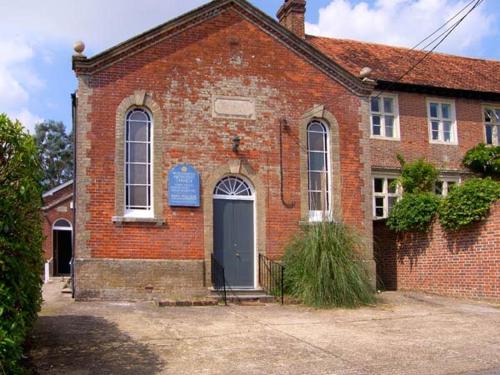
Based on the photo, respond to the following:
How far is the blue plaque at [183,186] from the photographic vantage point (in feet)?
48.8

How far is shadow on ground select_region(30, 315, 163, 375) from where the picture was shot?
7352 millimetres

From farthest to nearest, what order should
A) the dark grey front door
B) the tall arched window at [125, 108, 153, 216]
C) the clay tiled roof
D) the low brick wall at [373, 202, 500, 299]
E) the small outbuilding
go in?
1. the small outbuilding
2. the clay tiled roof
3. the dark grey front door
4. the tall arched window at [125, 108, 153, 216]
5. the low brick wall at [373, 202, 500, 299]

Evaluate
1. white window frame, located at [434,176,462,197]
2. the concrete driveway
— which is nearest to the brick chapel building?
the concrete driveway

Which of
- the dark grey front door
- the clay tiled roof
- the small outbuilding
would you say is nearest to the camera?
the dark grey front door

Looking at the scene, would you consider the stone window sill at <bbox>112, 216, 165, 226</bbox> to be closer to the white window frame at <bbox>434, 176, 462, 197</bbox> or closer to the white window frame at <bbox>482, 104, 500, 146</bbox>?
the white window frame at <bbox>434, 176, 462, 197</bbox>

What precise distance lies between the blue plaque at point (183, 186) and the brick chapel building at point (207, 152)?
1.0 inches

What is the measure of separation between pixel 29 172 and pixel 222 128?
9.63 meters

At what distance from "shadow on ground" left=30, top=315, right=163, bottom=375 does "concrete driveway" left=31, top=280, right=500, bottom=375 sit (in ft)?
0.04

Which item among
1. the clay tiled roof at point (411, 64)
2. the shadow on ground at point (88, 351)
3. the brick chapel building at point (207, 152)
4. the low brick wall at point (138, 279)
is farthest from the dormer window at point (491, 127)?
the shadow on ground at point (88, 351)

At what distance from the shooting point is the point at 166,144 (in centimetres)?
1503

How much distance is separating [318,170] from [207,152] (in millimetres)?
3177

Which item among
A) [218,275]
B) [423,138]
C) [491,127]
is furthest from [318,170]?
[491,127]

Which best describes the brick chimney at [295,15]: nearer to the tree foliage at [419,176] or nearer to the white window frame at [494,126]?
the tree foliage at [419,176]

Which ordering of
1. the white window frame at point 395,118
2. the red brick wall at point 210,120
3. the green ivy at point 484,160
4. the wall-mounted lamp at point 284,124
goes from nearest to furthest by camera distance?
the red brick wall at point 210,120
the wall-mounted lamp at point 284,124
the white window frame at point 395,118
the green ivy at point 484,160
